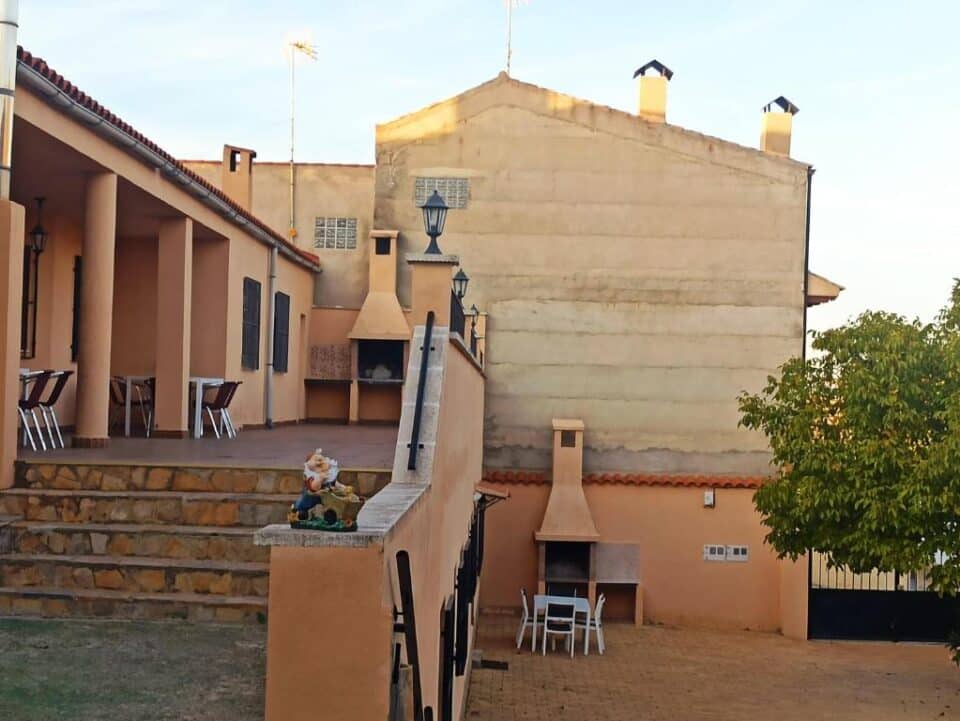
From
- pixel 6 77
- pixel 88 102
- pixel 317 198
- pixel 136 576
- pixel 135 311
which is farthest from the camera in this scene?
pixel 317 198

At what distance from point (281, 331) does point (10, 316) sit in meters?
10.7

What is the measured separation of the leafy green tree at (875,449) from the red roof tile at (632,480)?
4648 mm

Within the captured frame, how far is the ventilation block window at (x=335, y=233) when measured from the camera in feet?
74.0

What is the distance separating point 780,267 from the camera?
66.5 ft

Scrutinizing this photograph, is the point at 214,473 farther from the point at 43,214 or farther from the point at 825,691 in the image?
the point at 825,691

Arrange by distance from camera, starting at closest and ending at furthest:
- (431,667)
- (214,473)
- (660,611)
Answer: (431,667) < (214,473) < (660,611)

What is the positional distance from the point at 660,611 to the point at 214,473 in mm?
13535

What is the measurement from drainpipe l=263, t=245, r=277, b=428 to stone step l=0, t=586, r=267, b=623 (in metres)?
11.2

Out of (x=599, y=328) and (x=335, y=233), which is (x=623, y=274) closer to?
(x=599, y=328)

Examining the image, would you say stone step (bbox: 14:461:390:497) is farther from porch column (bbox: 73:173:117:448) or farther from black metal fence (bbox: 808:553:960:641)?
black metal fence (bbox: 808:553:960:641)

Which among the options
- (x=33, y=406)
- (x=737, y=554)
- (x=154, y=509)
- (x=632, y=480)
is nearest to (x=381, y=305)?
(x=632, y=480)

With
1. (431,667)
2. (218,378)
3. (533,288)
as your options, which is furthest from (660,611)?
(431,667)

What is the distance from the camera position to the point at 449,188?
2028 centimetres

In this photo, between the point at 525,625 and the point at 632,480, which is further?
the point at 632,480
